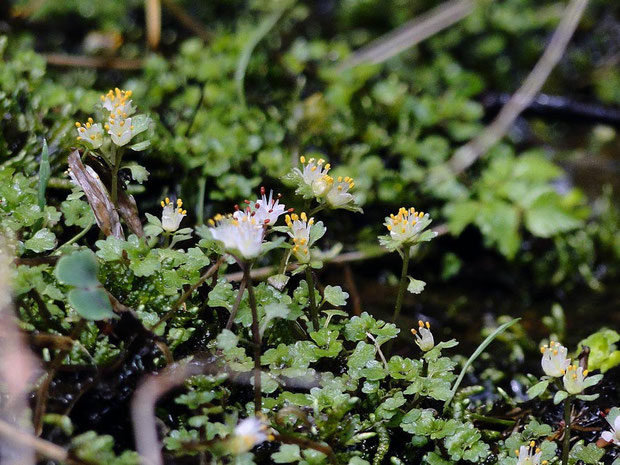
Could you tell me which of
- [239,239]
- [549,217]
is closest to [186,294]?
[239,239]

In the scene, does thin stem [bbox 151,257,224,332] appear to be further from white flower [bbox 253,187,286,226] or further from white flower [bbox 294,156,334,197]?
white flower [bbox 294,156,334,197]

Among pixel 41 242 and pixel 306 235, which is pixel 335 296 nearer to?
pixel 306 235

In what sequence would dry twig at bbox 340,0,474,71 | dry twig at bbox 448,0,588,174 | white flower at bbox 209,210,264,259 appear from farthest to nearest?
dry twig at bbox 340,0,474,71
dry twig at bbox 448,0,588,174
white flower at bbox 209,210,264,259

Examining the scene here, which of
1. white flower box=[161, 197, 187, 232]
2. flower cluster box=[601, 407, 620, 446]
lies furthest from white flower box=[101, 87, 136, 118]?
flower cluster box=[601, 407, 620, 446]

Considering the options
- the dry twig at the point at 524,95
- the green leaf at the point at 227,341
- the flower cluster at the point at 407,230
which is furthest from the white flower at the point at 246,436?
the dry twig at the point at 524,95

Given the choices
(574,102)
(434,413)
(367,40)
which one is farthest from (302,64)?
(434,413)

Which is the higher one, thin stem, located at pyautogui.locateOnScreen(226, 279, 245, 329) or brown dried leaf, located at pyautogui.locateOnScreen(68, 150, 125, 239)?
brown dried leaf, located at pyautogui.locateOnScreen(68, 150, 125, 239)

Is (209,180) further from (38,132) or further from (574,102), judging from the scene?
(574,102)
